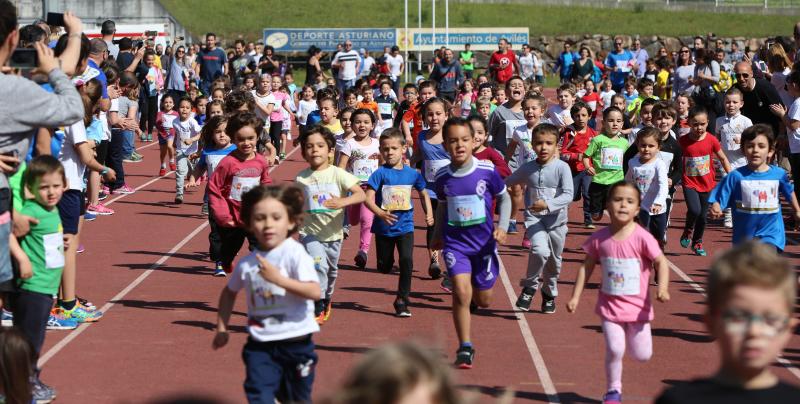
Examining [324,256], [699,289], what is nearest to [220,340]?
[324,256]

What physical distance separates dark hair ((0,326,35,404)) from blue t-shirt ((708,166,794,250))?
19.7 ft

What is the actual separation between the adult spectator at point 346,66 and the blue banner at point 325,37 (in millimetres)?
12319

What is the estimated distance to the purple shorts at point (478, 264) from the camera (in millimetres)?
8984

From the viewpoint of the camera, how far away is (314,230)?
33.0 feet

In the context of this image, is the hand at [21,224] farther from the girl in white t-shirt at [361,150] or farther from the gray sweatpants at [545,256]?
the girl in white t-shirt at [361,150]

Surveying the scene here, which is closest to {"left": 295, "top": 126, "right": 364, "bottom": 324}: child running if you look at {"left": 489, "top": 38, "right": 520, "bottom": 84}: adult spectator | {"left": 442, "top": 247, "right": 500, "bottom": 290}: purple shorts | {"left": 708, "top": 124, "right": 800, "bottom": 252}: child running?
{"left": 442, "top": 247, "right": 500, "bottom": 290}: purple shorts

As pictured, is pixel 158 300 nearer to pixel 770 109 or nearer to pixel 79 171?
pixel 79 171

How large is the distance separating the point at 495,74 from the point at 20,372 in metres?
25.5

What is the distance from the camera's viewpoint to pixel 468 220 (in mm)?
9094

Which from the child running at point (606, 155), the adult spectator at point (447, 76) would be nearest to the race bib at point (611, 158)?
the child running at point (606, 155)

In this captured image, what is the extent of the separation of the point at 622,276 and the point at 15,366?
3659 millimetres

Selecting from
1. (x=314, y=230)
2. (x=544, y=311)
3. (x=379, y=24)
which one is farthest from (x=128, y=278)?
(x=379, y=24)

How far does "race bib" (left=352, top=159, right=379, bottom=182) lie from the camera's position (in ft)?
42.3

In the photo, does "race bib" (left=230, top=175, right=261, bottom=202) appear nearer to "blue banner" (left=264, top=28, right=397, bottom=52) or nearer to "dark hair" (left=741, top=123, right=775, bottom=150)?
"dark hair" (left=741, top=123, right=775, bottom=150)
